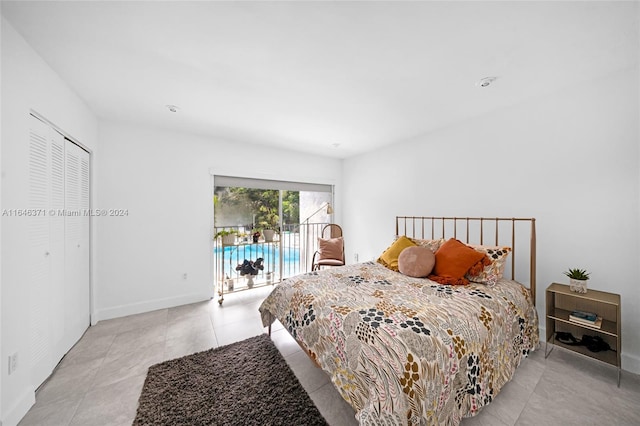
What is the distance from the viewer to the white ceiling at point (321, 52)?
1.38 metres

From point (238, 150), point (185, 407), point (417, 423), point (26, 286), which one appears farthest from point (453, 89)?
point (26, 286)

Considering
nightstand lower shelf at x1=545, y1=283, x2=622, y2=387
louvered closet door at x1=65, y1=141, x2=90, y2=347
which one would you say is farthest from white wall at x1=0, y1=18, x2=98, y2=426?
nightstand lower shelf at x1=545, y1=283, x2=622, y2=387

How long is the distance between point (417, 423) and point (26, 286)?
8.47ft

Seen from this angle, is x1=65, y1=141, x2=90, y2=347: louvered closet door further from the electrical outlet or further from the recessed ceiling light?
the recessed ceiling light

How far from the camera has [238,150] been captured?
381cm

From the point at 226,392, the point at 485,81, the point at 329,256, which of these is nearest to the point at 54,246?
the point at 226,392

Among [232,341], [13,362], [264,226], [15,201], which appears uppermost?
[15,201]

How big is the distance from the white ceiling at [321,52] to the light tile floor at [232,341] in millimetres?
2506

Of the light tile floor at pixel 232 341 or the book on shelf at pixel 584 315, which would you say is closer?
the light tile floor at pixel 232 341

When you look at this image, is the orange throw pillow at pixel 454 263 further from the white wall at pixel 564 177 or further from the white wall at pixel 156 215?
the white wall at pixel 156 215

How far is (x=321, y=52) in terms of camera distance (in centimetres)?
171

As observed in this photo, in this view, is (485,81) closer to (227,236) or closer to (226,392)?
(226,392)

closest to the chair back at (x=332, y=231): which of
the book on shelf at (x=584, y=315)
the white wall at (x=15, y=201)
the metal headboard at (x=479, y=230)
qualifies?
the metal headboard at (x=479, y=230)

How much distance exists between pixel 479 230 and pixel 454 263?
938mm
